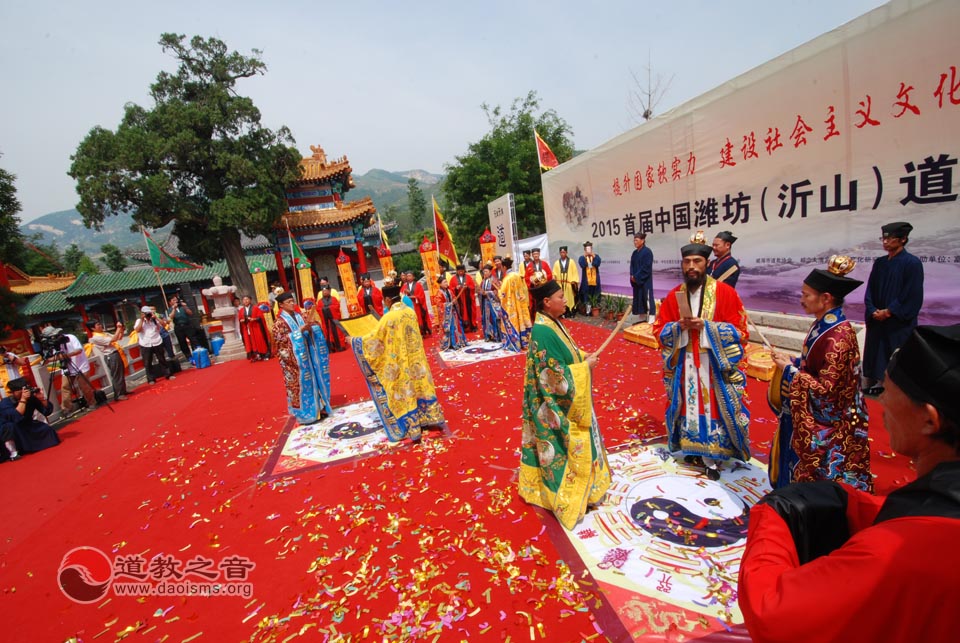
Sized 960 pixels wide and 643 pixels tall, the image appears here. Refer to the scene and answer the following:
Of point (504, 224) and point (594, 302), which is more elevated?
point (504, 224)

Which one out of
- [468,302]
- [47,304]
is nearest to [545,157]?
[468,302]

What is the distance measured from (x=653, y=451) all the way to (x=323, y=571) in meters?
2.85

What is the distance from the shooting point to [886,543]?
794 millimetres

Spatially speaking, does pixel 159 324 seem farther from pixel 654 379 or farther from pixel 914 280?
pixel 914 280

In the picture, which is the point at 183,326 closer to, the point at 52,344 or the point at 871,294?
the point at 52,344

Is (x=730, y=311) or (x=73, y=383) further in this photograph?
(x=73, y=383)

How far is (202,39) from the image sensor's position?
1847 centimetres

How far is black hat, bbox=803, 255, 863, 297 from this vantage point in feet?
7.65

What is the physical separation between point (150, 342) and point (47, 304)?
55.4 feet

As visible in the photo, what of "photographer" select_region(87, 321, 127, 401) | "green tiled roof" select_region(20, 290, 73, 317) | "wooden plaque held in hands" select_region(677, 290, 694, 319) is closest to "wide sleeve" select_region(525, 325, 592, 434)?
"wooden plaque held in hands" select_region(677, 290, 694, 319)

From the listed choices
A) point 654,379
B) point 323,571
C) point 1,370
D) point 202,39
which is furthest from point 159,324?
point 202,39

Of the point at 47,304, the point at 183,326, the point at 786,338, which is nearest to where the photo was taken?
the point at 786,338

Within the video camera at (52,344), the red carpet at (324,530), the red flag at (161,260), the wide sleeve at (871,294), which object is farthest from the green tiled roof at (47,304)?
the wide sleeve at (871,294)

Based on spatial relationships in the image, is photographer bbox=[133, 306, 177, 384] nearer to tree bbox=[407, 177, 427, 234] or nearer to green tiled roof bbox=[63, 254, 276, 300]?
green tiled roof bbox=[63, 254, 276, 300]
